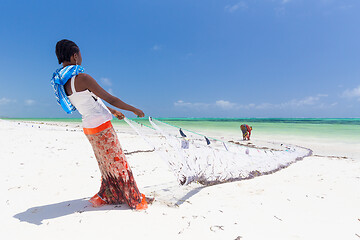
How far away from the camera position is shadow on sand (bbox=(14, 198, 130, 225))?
2033mm

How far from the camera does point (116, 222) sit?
6.11ft

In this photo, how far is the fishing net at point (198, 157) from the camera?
2650 millimetres

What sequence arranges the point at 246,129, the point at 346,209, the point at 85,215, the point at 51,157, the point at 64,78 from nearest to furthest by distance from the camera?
1. the point at 64,78
2. the point at 85,215
3. the point at 346,209
4. the point at 51,157
5. the point at 246,129

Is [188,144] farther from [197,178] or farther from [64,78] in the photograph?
[64,78]

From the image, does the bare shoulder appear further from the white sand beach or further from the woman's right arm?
the white sand beach

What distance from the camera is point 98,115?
6.56ft

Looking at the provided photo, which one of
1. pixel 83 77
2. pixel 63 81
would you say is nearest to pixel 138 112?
pixel 83 77

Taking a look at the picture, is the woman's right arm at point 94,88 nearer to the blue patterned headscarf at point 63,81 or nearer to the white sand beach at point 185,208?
the blue patterned headscarf at point 63,81

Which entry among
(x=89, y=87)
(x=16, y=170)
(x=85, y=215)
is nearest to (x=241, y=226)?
(x=85, y=215)

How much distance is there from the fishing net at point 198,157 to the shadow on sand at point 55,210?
863 mm

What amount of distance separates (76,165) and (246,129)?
9.83 meters

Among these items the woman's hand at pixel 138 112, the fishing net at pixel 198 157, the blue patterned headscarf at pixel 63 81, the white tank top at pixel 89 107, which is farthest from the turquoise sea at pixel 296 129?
the blue patterned headscarf at pixel 63 81

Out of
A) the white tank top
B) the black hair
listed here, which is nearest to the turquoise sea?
the white tank top

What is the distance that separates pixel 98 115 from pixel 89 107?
117 mm
